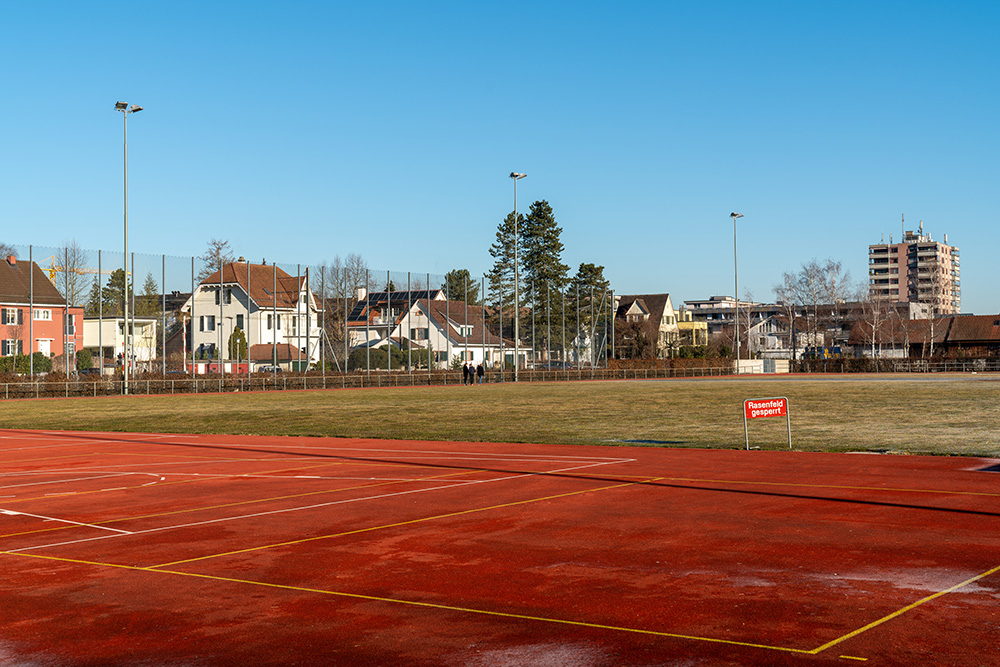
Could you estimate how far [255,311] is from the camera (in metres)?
66.2

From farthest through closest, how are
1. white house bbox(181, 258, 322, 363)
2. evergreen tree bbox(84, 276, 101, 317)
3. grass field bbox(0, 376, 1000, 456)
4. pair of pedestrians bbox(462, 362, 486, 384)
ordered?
pair of pedestrians bbox(462, 362, 486, 384), white house bbox(181, 258, 322, 363), evergreen tree bbox(84, 276, 101, 317), grass field bbox(0, 376, 1000, 456)

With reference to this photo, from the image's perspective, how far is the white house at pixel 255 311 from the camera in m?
61.1

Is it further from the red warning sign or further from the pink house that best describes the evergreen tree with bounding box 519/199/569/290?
the red warning sign

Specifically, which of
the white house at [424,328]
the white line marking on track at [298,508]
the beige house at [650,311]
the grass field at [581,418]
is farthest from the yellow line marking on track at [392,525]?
the beige house at [650,311]

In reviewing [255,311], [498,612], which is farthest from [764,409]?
[255,311]

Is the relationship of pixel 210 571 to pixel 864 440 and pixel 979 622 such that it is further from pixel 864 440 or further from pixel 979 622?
pixel 864 440

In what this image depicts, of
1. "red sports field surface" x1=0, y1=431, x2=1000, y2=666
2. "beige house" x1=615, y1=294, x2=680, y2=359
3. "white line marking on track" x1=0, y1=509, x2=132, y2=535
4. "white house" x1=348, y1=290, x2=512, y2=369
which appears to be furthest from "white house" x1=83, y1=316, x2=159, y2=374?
"beige house" x1=615, y1=294, x2=680, y2=359

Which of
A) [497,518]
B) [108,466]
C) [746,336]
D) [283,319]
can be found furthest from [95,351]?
[746,336]

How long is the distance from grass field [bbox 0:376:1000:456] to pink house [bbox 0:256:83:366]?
7765mm

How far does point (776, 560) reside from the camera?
884 centimetres

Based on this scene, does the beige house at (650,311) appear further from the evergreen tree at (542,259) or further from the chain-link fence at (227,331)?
the chain-link fence at (227,331)

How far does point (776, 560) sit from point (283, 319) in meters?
61.8

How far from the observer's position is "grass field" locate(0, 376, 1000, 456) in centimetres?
2234

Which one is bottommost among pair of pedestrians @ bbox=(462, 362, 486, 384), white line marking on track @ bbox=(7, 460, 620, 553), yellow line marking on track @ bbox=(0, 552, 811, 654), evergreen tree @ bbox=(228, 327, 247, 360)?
white line marking on track @ bbox=(7, 460, 620, 553)
